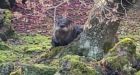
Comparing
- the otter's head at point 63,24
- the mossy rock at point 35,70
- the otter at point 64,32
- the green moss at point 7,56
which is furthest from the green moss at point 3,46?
the mossy rock at point 35,70

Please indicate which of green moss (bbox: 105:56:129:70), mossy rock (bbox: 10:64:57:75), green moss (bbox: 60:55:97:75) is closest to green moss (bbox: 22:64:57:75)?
mossy rock (bbox: 10:64:57:75)

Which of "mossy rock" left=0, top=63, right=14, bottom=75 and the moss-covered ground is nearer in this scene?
"mossy rock" left=0, top=63, right=14, bottom=75

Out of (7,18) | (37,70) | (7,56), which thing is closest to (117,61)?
(37,70)

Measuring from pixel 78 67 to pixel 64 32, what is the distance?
121 inches

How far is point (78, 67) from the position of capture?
784 cm

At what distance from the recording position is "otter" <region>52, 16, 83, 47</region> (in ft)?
34.8

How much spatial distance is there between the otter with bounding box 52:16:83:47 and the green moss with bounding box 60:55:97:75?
252cm

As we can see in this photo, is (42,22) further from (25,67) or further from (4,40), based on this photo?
(25,67)

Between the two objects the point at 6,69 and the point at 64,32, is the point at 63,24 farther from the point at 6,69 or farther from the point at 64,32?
the point at 6,69

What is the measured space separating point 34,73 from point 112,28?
6.66ft

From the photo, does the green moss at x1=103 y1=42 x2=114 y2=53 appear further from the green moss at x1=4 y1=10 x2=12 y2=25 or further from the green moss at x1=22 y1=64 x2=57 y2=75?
the green moss at x1=4 y1=10 x2=12 y2=25

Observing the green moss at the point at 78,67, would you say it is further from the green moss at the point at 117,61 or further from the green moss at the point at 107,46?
the green moss at the point at 107,46

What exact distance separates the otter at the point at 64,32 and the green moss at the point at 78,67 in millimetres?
2522

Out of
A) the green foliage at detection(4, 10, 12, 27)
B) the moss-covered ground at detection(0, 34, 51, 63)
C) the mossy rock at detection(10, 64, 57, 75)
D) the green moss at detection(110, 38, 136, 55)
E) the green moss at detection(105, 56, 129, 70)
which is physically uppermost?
the green moss at detection(110, 38, 136, 55)
